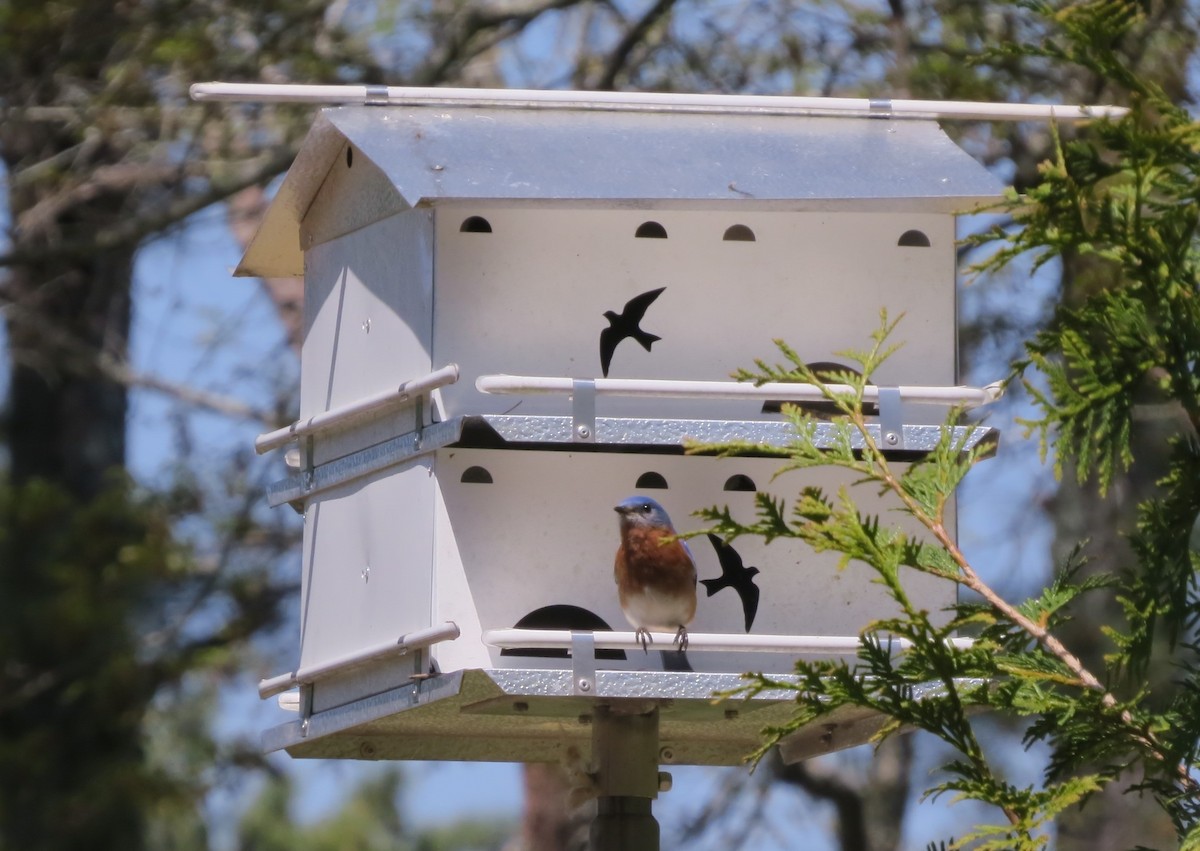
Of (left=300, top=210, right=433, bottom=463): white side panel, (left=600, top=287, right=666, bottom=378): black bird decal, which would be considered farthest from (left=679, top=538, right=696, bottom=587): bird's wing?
(left=300, top=210, right=433, bottom=463): white side panel

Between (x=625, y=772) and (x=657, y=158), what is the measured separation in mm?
1457

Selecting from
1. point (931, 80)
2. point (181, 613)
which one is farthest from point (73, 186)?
point (931, 80)

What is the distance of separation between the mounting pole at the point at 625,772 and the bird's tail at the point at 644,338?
860 millimetres

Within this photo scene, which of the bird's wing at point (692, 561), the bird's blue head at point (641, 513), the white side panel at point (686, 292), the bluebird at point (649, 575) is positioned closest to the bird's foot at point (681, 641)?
the bluebird at point (649, 575)

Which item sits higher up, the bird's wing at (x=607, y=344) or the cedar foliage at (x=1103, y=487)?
the bird's wing at (x=607, y=344)

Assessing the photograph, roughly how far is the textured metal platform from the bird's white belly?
0.11 m

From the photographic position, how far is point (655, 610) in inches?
168

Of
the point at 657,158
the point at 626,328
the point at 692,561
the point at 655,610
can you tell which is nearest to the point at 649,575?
the point at 655,610

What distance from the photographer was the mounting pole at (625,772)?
179 inches

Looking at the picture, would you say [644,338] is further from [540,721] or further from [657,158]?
[540,721]

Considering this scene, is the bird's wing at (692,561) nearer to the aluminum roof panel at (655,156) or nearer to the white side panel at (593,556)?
the white side panel at (593,556)

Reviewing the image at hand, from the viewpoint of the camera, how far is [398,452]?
4.57m

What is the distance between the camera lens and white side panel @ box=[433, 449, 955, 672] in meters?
4.46

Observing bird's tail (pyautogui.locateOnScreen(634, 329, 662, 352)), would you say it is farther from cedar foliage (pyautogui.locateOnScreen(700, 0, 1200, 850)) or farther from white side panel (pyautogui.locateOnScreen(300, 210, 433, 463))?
cedar foliage (pyautogui.locateOnScreen(700, 0, 1200, 850))
